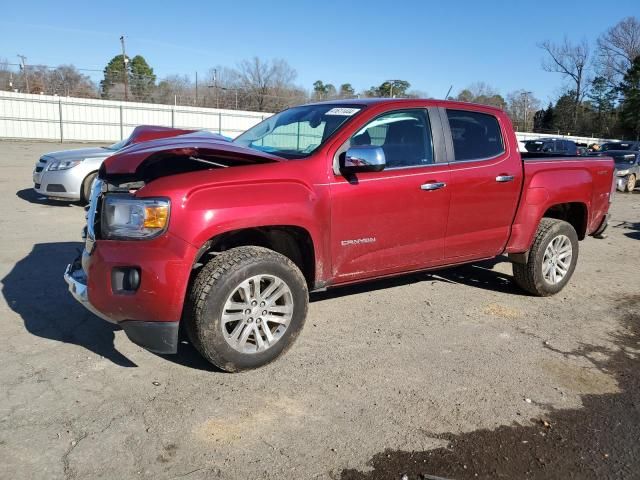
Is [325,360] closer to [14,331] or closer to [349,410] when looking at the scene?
[349,410]

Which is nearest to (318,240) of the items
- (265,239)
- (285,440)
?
(265,239)

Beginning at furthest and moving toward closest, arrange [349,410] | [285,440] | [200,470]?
[349,410]
[285,440]
[200,470]

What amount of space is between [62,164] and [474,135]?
297 inches

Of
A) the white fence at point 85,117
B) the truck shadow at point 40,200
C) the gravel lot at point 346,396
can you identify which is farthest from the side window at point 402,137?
the white fence at point 85,117

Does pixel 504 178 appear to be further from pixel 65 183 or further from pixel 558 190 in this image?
pixel 65 183

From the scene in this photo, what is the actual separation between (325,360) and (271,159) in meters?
1.53

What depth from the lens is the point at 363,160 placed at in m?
3.99

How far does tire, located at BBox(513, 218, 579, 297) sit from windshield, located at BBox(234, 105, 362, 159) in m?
2.46

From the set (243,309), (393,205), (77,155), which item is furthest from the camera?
(77,155)

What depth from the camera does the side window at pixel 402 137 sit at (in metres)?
4.48

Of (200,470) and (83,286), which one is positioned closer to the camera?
(200,470)

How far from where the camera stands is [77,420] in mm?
3150

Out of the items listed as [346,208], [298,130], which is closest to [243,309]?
[346,208]

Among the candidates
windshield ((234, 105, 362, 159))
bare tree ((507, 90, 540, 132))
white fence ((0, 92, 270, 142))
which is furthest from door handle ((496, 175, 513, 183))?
bare tree ((507, 90, 540, 132))
